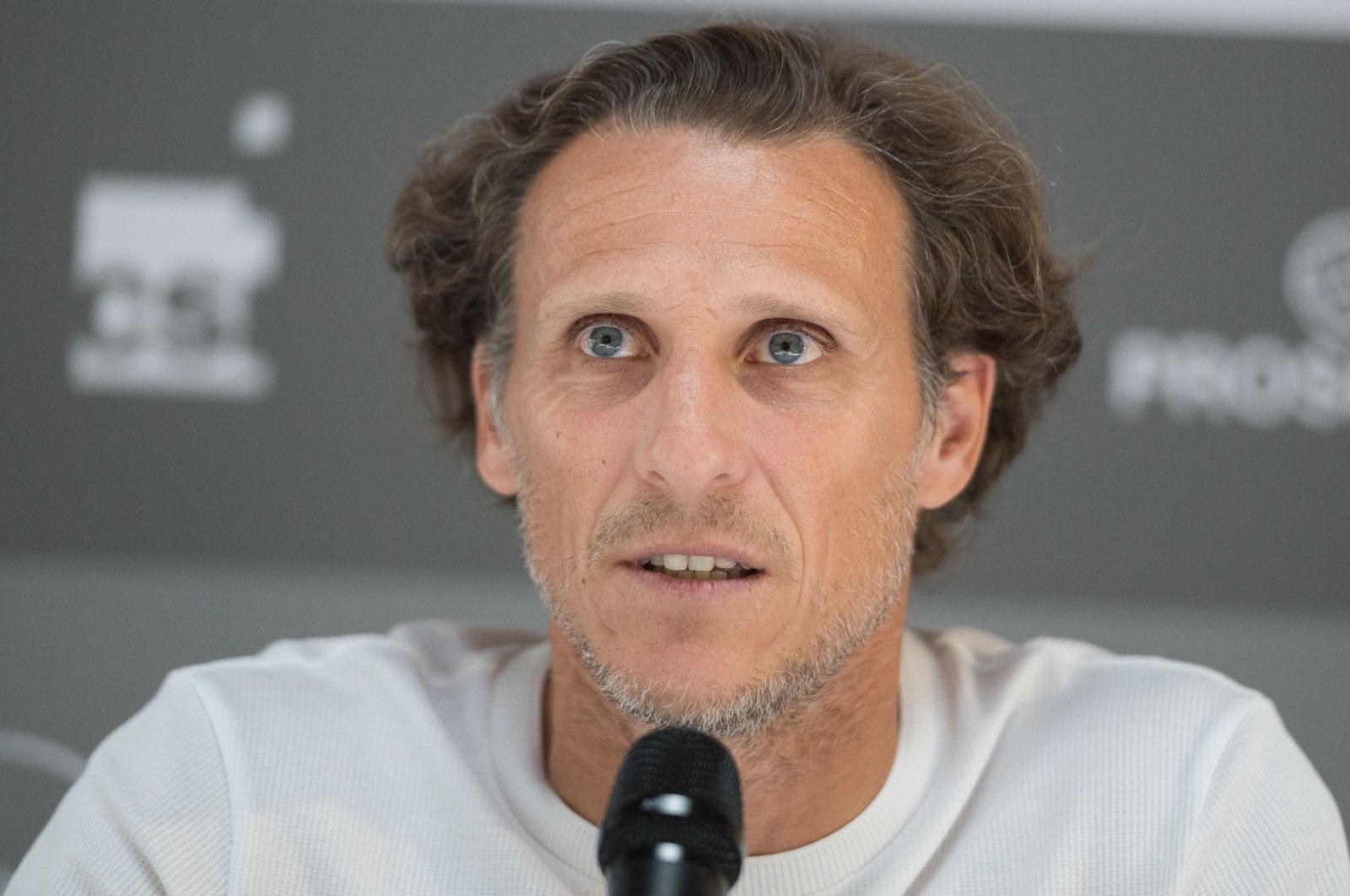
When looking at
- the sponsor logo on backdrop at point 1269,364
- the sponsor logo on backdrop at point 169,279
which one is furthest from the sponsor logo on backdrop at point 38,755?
the sponsor logo on backdrop at point 1269,364

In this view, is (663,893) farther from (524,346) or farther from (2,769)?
(2,769)

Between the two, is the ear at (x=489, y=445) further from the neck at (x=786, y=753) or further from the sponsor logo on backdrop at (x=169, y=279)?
the sponsor logo on backdrop at (x=169, y=279)

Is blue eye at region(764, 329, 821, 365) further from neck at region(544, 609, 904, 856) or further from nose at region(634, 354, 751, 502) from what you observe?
neck at region(544, 609, 904, 856)

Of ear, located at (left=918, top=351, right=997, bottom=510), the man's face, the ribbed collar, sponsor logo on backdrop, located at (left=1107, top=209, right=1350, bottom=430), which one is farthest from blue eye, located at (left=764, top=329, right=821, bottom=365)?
sponsor logo on backdrop, located at (left=1107, top=209, right=1350, bottom=430)

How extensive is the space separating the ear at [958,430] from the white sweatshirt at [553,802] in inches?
9.3

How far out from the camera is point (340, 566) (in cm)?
211

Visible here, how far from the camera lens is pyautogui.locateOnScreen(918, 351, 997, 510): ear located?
1510 mm

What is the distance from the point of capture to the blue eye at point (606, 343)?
51.7 inches

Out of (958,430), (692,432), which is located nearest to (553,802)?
(692,432)

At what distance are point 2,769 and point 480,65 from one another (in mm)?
1324

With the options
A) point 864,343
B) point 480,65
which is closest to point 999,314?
point 864,343

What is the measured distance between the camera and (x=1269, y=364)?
204 cm

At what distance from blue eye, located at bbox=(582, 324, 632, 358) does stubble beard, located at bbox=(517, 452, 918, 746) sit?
0.15 metres

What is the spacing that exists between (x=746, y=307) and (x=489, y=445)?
414mm
